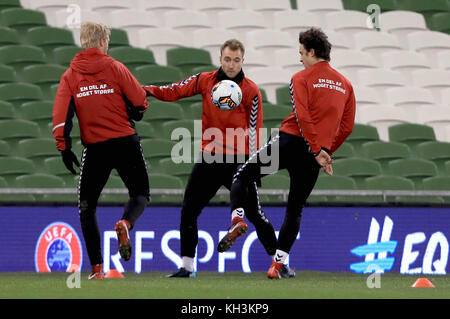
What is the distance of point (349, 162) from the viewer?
33.5 feet

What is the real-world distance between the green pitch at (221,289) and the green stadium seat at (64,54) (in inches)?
172

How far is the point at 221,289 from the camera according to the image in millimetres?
5934

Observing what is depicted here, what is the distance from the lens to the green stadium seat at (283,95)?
11.5 meters

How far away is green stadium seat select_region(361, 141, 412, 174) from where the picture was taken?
10648 mm

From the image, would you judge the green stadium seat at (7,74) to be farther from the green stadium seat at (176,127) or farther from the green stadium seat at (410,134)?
the green stadium seat at (410,134)

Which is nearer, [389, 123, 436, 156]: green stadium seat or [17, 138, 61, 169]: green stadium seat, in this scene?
[17, 138, 61, 169]: green stadium seat

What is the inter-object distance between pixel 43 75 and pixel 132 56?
1.22 m

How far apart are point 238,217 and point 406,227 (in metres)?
2.70

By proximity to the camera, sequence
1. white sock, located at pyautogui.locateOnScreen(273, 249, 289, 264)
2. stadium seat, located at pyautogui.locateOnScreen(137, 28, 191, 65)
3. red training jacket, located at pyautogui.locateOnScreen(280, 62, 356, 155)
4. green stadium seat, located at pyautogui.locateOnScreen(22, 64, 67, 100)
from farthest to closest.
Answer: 1. stadium seat, located at pyautogui.locateOnScreen(137, 28, 191, 65)
2. green stadium seat, located at pyautogui.locateOnScreen(22, 64, 67, 100)
3. white sock, located at pyautogui.locateOnScreen(273, 249, 289, 264)
4. red training jacket, located at pyautogui.locateOnScreen(280, 62, 356, 155)

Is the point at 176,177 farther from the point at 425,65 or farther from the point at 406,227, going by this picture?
the point at 425,65

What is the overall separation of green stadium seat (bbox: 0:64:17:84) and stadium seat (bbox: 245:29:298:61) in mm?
3300

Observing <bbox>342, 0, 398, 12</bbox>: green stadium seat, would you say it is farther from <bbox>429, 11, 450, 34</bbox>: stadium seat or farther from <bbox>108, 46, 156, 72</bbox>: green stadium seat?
<bbox>108, 46, 156, 72</bbox>: green stadium seat

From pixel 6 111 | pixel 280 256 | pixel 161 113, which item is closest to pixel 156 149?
pixel 161 113

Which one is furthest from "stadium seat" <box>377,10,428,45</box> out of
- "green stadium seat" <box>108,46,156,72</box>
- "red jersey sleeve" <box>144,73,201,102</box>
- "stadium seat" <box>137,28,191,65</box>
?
"red jersey sleeve" <box>144,73,201,102</box>
